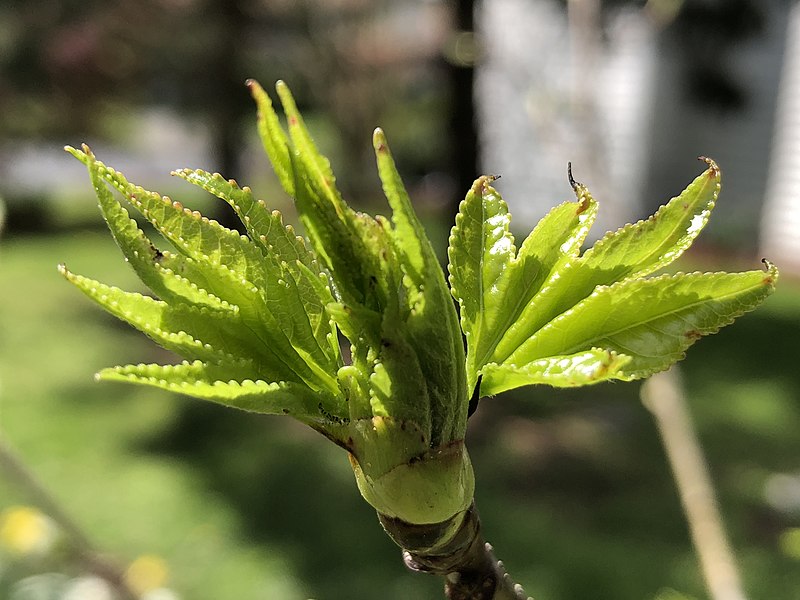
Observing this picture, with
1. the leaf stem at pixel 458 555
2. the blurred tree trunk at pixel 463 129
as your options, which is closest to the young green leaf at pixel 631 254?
the leaf stem at pixel 458 555

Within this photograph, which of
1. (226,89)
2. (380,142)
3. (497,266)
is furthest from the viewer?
(226,89)

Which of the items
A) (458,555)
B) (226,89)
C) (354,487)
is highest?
(458,555)

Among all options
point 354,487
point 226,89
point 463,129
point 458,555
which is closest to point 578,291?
point 458,555

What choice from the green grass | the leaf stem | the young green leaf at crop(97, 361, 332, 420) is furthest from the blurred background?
the young green leaf at crop(97, 361, 332, 420)

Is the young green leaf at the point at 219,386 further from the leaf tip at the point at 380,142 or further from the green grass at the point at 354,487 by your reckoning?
the green grass at the point at 354,487

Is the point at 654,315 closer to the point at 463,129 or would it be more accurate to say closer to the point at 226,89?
the point at 463,129

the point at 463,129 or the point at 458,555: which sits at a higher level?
the point at 458,555

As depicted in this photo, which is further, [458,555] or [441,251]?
[441,251]

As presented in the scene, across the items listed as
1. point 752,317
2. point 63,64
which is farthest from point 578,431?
point 63,64
